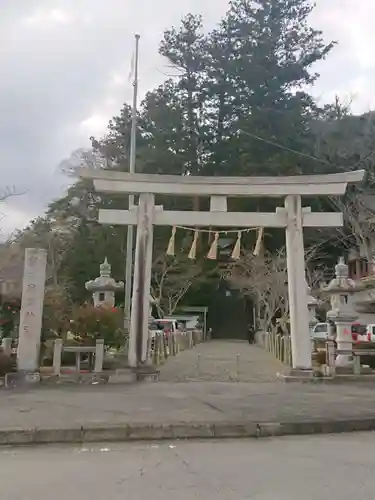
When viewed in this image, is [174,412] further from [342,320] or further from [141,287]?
[342,320]

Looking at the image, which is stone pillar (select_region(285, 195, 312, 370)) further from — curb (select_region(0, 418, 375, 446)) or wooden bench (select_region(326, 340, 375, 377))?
curb (select_region(0, 418, 375, 446))

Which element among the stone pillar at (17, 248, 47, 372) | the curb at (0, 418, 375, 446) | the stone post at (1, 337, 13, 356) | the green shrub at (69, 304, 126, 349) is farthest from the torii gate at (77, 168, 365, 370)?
the curb at (0, 418, 375, 446)

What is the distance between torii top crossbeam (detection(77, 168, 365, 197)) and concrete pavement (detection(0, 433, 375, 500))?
8165 mm

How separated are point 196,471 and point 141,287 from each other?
8.52 meters

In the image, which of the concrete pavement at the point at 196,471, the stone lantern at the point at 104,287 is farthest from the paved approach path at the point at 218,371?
the concrete pavement at the point at 196,471

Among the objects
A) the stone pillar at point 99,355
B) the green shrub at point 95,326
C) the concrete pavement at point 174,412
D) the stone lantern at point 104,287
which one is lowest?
the concrete pavement at point 174,412

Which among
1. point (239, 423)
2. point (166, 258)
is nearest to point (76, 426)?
point (239, 423)

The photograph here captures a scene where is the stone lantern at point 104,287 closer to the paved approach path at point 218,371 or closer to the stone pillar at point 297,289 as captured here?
the paved approach path at point 218,371

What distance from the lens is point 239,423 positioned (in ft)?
26.0

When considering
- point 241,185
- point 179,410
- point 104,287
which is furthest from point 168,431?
point 104,287

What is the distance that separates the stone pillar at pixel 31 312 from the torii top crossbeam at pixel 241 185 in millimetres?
2689

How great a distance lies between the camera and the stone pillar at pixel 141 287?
13.9 m

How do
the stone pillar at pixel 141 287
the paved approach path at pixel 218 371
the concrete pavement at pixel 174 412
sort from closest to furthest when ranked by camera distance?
the concrete pavement at pixel 174 412 < the stone pillar at pixel 141 287 < the paved approach path at pixel 218 371

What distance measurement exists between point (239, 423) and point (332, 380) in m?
6.66
